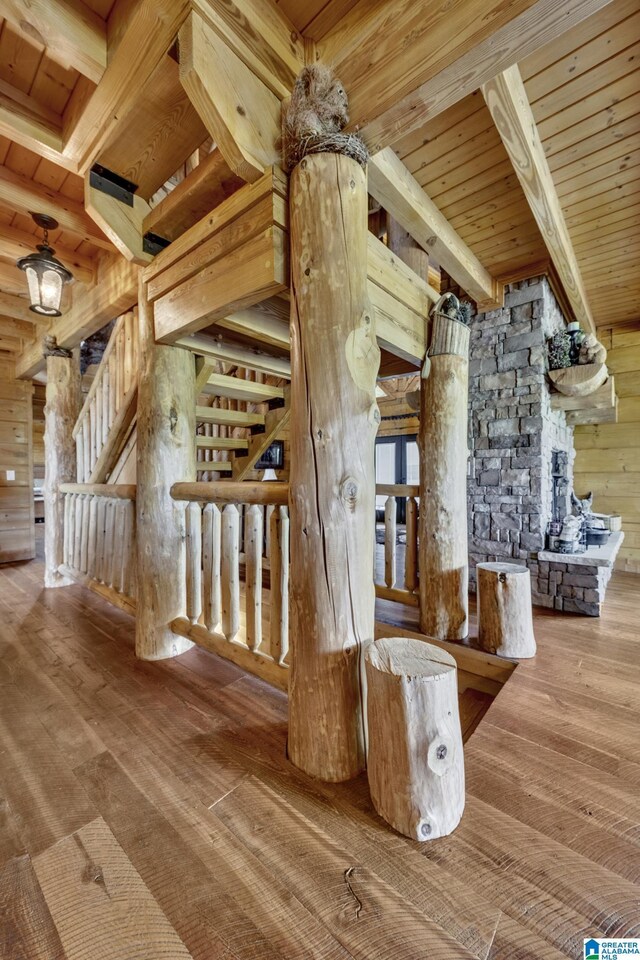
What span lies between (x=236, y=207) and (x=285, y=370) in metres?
1.50

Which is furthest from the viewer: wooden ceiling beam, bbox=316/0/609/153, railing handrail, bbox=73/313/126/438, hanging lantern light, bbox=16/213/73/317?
railing handrail, bbox=73/313/126/438

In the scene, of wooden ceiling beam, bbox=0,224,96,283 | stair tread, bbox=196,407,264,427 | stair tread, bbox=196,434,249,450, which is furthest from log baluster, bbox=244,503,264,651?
wooden ceiling beam, bbox=0,224,96,283

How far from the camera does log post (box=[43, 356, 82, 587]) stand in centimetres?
346

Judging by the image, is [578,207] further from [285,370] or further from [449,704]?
[449,704]

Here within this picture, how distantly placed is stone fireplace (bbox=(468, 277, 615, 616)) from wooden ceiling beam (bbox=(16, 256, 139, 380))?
A: 2854 mm

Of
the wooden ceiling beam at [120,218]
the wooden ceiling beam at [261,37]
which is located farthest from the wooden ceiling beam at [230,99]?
the wooden ceiling beam at [120,218]

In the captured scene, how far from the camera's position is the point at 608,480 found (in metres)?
4.50

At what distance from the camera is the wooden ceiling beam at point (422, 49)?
962mm

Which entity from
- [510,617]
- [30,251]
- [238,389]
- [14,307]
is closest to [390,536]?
[510,617]

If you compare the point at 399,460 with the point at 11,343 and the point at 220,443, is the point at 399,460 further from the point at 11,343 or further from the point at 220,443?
the point at 11,343

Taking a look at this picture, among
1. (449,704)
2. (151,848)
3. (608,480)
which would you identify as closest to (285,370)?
(449,704)

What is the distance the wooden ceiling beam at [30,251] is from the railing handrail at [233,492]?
211 cm

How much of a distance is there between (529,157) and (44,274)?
2749 millimetres

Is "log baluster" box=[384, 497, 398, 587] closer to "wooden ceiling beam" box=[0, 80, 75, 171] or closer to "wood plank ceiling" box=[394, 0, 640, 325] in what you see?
"wood plank ceiling" box=[394, 0, 640, 325]
